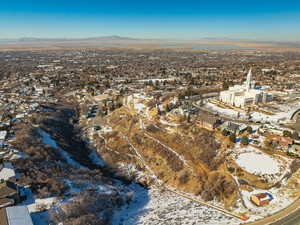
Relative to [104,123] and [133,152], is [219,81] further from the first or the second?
[133,152]

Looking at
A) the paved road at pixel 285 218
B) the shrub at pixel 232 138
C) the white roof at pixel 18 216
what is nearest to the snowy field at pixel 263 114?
the shrub at pixel 232 138

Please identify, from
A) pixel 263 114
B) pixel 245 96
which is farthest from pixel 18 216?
pixel 245 96

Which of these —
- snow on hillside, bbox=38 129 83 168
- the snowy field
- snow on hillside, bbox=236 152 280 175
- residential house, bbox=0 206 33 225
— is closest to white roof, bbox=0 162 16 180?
residential house, bbox=0 206 33 225

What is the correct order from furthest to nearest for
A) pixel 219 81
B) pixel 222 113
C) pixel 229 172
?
1. pixel 219 81
2. pixel 222 113
3. pixel 229 172

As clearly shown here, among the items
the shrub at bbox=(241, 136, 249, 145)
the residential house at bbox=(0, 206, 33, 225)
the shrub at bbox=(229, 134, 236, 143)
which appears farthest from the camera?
the shrub at bbox=(229, 134, 236, 143)

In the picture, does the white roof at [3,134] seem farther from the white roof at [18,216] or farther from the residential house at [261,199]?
the residential house at [261,199]

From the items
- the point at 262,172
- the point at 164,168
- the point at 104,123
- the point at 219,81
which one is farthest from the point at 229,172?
the point at 219,81

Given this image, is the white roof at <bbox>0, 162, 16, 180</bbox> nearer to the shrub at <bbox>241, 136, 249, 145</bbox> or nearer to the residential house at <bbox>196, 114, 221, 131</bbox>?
the residential house at <bbox>196, 114, 221, 131</bbox>
